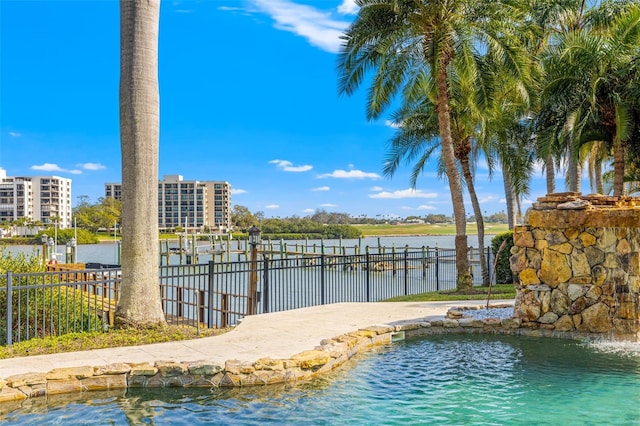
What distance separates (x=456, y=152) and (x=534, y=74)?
376cm

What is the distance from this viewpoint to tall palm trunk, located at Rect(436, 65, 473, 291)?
618 inches

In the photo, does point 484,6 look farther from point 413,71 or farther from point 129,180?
point 129,180

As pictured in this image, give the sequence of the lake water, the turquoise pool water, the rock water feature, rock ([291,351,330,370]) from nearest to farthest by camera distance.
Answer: the turquoise pool water < rock ([291,351,330,370]) < the rock water feature < the lake water

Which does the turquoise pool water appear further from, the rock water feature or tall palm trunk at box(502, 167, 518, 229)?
tall palm trunk at box(502, 167, 518, 229)

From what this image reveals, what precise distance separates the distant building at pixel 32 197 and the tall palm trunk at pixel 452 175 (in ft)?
364

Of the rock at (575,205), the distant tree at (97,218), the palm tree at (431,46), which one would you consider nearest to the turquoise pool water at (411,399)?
the rock at (575,205)

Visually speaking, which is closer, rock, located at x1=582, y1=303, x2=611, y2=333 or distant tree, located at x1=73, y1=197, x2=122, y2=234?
rock, located at x1=582, y1=303, x2=611, y2=333

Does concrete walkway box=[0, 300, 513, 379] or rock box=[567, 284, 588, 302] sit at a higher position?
rock box=[567, 284, 588, 302]

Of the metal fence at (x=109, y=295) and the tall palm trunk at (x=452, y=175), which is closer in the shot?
the metal fence at (x=109, y=295)

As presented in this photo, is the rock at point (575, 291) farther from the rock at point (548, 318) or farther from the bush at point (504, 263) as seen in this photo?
the bush at point (504, 263)

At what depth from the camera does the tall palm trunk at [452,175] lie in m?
15.7

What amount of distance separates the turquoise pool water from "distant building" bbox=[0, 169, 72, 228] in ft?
384

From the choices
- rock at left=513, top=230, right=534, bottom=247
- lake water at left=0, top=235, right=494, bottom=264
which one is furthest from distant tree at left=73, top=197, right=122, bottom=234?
rock at left=513, top=230, right=534, bottom=247

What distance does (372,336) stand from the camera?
863cm
